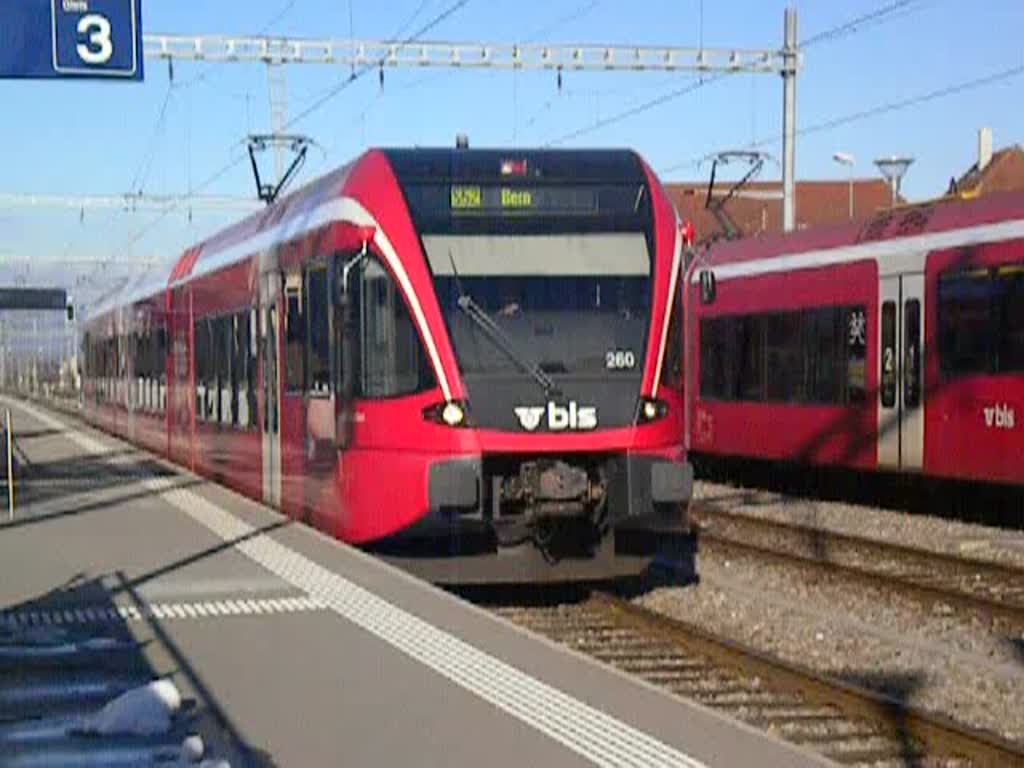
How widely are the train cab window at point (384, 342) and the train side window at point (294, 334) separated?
1852mm

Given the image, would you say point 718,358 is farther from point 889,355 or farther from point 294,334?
point 294,334

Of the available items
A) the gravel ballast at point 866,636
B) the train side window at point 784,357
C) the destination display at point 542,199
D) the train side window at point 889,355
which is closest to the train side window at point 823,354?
the train side window at point 784,357

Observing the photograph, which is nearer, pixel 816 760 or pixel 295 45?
pixel 816 760

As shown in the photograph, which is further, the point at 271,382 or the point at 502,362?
the point at 271,382

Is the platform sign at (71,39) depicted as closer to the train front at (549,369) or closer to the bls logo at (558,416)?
the train front at (549,369)

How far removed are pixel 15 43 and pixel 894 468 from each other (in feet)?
34.6

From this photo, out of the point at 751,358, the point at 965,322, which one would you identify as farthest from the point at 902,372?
the point at 751,358

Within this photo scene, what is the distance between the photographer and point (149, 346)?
25.2 m

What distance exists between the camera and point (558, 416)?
1118cm

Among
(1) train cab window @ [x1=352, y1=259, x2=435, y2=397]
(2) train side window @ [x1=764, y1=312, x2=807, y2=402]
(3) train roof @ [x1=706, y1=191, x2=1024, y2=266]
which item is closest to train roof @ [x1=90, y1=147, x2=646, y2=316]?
(1) train cab window @ [x1=352, y1=259, x2=435, y2=397]

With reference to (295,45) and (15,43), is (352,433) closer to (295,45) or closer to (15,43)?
(15,43)

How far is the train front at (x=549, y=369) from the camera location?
11.1m

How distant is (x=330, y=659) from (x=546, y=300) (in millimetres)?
3901

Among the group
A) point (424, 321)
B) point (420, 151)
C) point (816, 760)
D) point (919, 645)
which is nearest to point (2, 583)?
point (424, 321)
